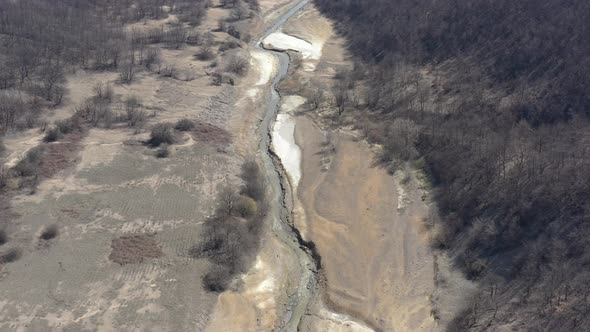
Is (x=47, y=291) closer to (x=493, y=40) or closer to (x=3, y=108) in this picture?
(x=3, y=108)

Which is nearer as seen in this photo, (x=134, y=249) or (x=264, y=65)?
(x=134, y=249)

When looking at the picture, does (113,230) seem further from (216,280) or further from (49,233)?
(216,280)

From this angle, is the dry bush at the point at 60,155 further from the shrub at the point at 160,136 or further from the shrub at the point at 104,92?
the shrub at the point at 104,92

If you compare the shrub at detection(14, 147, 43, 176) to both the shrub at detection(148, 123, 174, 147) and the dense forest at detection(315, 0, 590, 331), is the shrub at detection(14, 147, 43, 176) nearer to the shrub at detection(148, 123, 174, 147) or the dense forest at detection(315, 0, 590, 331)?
the shrub at detection(148, 123, 174, 147)

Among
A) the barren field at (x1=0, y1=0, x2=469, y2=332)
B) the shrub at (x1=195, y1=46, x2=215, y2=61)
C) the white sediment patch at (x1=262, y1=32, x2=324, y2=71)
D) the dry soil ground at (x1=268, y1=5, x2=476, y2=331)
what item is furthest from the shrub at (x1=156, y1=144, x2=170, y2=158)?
the white sediment patch at (x1=262, y1=32, x2=324, y2=71)

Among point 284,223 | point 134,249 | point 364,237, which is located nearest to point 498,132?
point 364,237

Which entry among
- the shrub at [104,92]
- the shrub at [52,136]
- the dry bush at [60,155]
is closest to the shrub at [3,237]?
the dry bush at [60,155]
